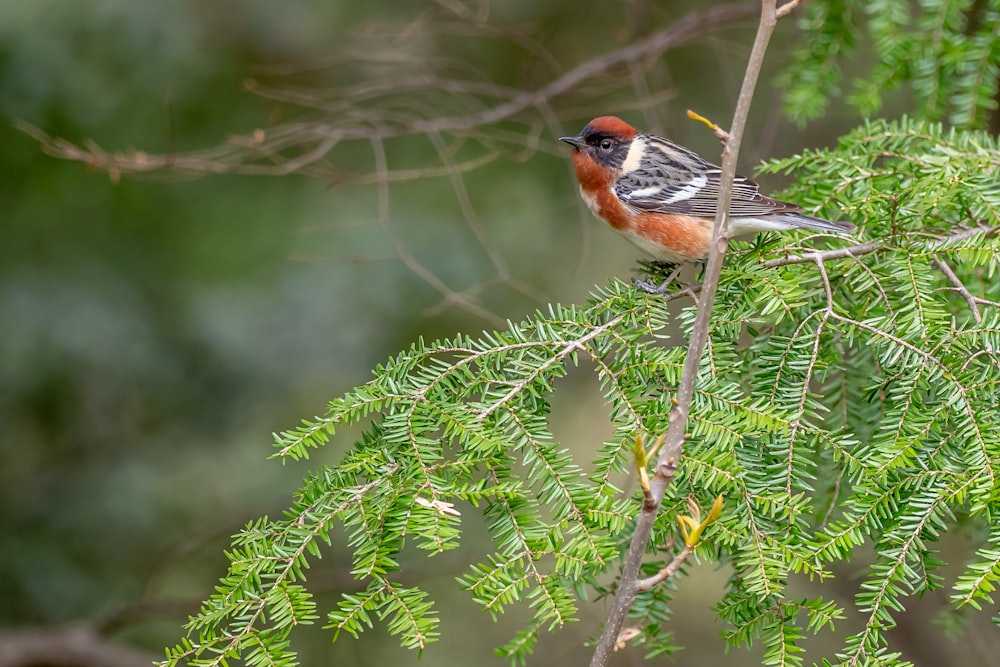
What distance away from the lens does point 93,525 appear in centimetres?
437

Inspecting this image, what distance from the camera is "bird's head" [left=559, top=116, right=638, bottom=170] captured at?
3.50 metres

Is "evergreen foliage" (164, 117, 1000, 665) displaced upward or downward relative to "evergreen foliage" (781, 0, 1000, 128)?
downward

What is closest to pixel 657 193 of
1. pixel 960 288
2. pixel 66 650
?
pixel 960 288

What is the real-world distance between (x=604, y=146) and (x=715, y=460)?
192 centimetres

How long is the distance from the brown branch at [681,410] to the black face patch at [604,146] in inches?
79.5

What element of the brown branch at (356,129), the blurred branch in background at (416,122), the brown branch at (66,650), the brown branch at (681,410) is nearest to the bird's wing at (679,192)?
the blurred branch in background at (416,122)

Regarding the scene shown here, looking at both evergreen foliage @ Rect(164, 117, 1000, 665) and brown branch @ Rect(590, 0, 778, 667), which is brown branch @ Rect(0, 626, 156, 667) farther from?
brown branch @ Rect(590, 0, 778, 667)

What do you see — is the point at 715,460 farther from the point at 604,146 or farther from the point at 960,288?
the point at 604,146

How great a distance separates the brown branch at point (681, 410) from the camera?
145cm

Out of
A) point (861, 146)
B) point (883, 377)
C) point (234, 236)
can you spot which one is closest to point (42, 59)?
point (234, 236)

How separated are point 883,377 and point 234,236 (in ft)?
10.6

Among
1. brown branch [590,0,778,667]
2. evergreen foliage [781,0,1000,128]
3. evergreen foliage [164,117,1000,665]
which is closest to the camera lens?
brown branch [590,0,778,667]

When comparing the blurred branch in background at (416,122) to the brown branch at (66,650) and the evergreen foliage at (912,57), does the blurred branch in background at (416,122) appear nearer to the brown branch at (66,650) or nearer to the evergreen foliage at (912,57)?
the evergreen foliage at (912,57)

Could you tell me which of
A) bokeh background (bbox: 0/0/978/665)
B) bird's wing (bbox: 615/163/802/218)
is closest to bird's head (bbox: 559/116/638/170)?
bird's wing (bbox: 615/163/802/218)
